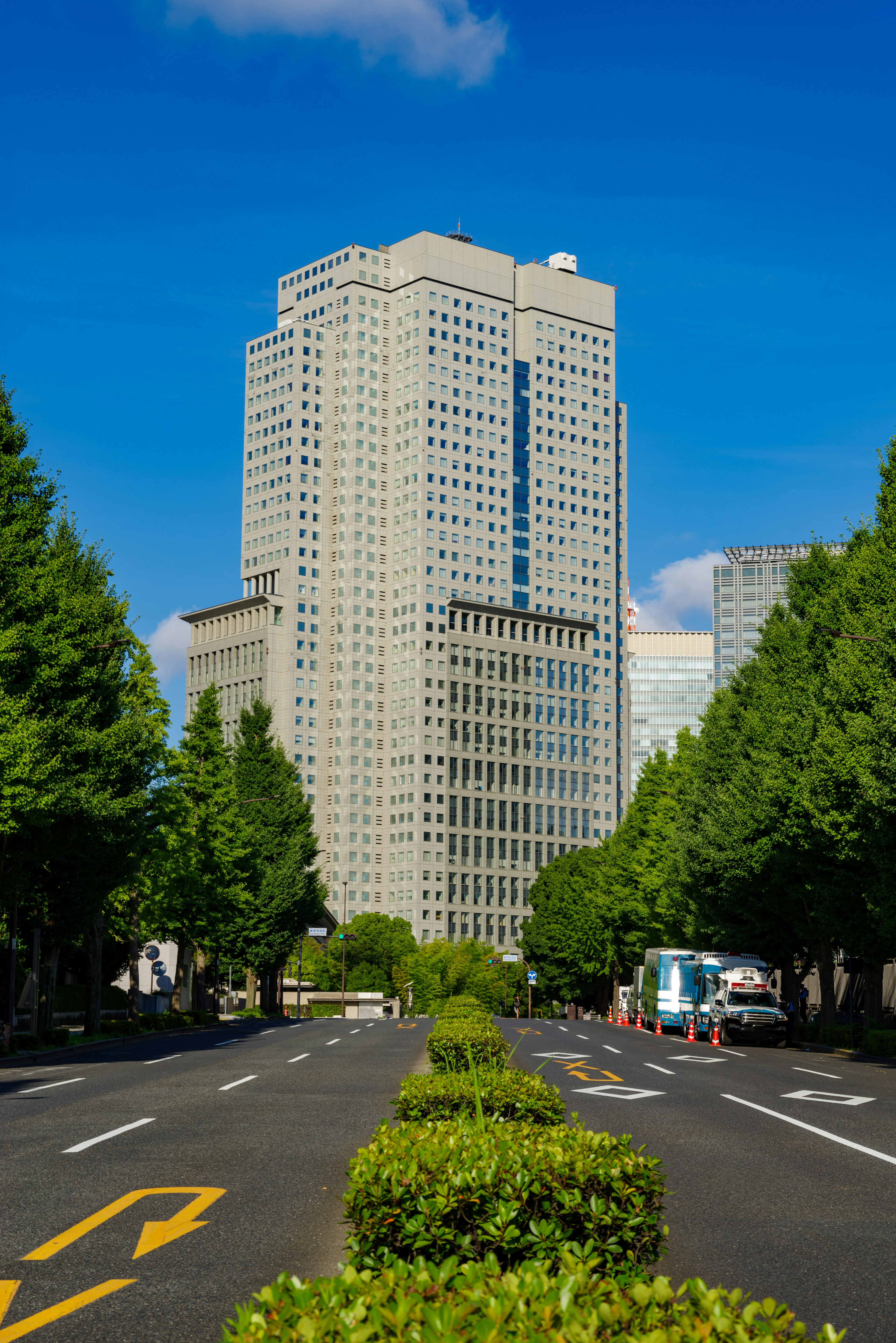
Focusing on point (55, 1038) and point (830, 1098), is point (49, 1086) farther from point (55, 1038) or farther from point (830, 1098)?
point (55, 1038)

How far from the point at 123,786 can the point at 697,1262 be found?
29.4 meters

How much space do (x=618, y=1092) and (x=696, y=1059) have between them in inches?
445

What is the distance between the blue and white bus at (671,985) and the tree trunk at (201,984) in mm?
21774

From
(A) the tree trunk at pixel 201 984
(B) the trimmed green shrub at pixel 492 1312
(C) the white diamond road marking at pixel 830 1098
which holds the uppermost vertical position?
(B) the trimmed green shrub at pixel 492 1312

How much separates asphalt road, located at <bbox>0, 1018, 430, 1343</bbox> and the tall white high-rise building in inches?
6038

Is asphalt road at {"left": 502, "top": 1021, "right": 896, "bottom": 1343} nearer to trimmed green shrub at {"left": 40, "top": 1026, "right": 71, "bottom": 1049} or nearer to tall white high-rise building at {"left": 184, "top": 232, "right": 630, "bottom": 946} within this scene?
trimmed green shrub at {"left": 40, "top": 1026, "right": 71, "bottom": 1049}

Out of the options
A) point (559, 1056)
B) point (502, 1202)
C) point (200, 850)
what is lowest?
point (559, 1056)

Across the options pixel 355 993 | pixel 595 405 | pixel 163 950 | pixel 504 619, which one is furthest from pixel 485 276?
pixel 163 950

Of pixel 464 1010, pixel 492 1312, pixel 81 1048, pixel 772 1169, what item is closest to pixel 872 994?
pixel 464 1010

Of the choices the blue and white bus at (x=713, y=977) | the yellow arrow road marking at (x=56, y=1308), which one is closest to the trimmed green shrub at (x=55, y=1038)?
the blue and white bus at (x=713, y=977)

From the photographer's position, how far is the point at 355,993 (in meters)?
129

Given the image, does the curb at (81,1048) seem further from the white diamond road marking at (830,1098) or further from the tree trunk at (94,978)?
the white diamond road marking at (830,1098)

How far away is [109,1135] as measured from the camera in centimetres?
1409

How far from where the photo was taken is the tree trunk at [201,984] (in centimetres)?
6100
